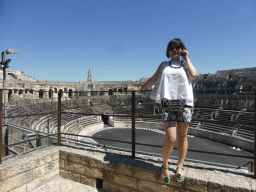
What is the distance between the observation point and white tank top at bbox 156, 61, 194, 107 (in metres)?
1.57

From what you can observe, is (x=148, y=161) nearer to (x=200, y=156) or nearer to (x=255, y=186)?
(x=255, y=186)

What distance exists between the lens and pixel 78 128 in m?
15.3

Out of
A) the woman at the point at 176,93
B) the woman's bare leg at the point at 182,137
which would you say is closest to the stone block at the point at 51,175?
the woman at the point at 176,93

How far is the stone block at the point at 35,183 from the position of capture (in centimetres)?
232

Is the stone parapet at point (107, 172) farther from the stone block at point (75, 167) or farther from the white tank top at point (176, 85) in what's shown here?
the white tank top at point (176, 85)

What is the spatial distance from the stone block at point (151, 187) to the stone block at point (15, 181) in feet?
5.41

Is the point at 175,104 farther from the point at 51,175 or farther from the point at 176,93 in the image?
the point at 51,175

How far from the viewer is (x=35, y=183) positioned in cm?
241

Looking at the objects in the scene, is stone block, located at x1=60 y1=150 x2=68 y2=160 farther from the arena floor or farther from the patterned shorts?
the arena floor

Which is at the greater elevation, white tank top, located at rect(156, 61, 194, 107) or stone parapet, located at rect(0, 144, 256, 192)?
white tank top, located at rect(156, 61, 194, 107)

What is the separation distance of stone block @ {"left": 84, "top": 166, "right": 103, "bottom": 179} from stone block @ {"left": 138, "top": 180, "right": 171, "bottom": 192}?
65 cm

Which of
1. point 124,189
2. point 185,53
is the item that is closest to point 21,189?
point 124,189

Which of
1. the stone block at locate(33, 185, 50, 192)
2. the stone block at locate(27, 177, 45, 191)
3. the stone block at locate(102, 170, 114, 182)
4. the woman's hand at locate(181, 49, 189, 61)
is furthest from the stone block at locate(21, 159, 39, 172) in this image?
the woman's hand at locate(181, 49, 189, 61)

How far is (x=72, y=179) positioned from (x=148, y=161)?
1.41m
